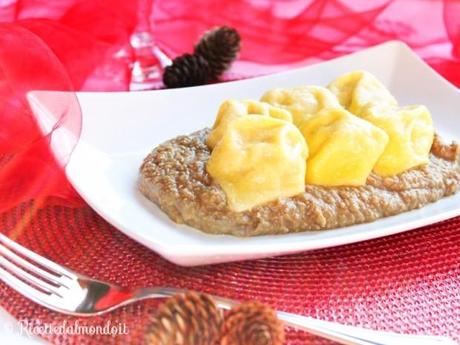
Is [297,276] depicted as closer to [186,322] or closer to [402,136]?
[186,322]

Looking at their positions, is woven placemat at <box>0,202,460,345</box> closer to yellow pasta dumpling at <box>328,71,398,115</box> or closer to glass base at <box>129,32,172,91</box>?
yellow pasta dumpling at <box>328,71,398,115</box>

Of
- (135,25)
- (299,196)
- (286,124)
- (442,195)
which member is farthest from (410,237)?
(135,25)

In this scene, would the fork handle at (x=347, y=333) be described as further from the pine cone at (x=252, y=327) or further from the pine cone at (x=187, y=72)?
the pine cone at (x=187, y=72)

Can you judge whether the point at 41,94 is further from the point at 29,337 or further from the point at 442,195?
the point at 442,195

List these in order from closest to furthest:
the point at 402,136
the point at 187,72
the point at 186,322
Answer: the point at 186,322 → the point at 402,136 → the point at 187,72

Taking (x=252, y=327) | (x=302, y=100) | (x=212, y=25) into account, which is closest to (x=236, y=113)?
(x=302, y=100)

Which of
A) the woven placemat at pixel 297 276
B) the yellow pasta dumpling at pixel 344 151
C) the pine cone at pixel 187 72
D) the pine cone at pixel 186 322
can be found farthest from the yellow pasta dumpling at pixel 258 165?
the pine cone at pixel 187 72
